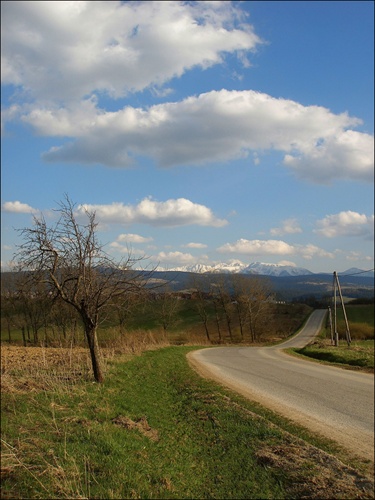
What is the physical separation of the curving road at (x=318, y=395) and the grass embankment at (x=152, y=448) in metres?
0.75

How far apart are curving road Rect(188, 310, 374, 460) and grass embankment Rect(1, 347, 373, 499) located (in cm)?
75

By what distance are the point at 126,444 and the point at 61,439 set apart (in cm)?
129

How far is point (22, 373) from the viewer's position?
14.8 m

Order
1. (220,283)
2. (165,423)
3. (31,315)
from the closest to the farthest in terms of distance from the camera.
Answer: (165,423)
(31,315)
(220,283)

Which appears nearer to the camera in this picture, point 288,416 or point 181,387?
point 288,416

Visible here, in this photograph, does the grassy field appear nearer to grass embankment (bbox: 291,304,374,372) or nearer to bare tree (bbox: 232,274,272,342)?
bare tree (bbox: 232,274,272,342)

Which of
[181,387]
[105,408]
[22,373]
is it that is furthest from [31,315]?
[105,408]

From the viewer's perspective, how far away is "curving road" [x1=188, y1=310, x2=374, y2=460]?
9.14 m

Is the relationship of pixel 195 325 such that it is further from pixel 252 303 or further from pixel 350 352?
pixel 350 352

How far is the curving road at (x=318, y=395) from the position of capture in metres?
9.14

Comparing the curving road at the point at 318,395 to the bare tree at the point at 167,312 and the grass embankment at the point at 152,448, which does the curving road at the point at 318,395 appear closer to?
the grass embankment at the point at 152,448

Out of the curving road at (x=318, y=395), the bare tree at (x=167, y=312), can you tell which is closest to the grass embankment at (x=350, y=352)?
the curving road at (x=318, y=395)

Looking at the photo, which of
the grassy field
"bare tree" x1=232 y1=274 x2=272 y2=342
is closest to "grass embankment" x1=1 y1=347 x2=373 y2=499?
the grassy field

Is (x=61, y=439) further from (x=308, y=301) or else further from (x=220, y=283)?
(x=308, y=301)
